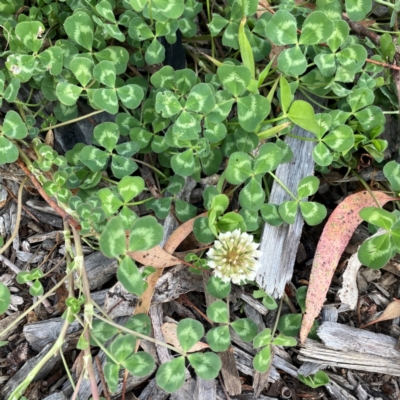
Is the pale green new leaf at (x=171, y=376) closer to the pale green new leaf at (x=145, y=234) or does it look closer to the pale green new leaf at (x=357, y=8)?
the pale green new leaf at (x=145, y=234)

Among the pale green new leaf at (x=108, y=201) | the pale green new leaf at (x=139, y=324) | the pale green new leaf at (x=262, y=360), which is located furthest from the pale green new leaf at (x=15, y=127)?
the pale green new leaf at (x=262, y=360)

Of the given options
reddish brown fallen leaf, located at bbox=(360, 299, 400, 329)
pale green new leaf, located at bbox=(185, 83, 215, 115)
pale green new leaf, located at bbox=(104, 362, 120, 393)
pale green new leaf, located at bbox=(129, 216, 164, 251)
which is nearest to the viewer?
pale green new leaf, located at bbox=(129, 216, 164, 251)

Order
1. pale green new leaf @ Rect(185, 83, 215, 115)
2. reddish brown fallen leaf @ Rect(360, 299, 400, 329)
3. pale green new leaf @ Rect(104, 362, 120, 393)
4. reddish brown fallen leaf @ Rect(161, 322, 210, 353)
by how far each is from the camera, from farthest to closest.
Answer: reddish brown fallen leaf @ Rect(360, 299, 400, 329), reddish brown fallen leaf @ Rect(161, 322, 210, 353), pale green new leaf @ Rect(185, 83, 215, 115), pale green new leaf @ Rect(104, 362, 120, 393)

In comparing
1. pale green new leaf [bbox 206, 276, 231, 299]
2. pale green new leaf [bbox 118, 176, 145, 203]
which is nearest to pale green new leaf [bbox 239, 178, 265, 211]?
pale green new leaf [bbox 206, 276, 231, 299]

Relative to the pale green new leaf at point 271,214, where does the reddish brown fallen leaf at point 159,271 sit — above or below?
below

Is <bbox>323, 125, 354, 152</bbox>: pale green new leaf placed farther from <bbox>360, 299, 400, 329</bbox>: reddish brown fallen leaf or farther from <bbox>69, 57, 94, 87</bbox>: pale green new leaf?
<bbox>69, 57, 94, 87</bbox>: pale green new leaf

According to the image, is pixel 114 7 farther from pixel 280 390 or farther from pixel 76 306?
pixel 280 390

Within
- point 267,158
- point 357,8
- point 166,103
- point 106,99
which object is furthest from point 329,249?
point 106,99
